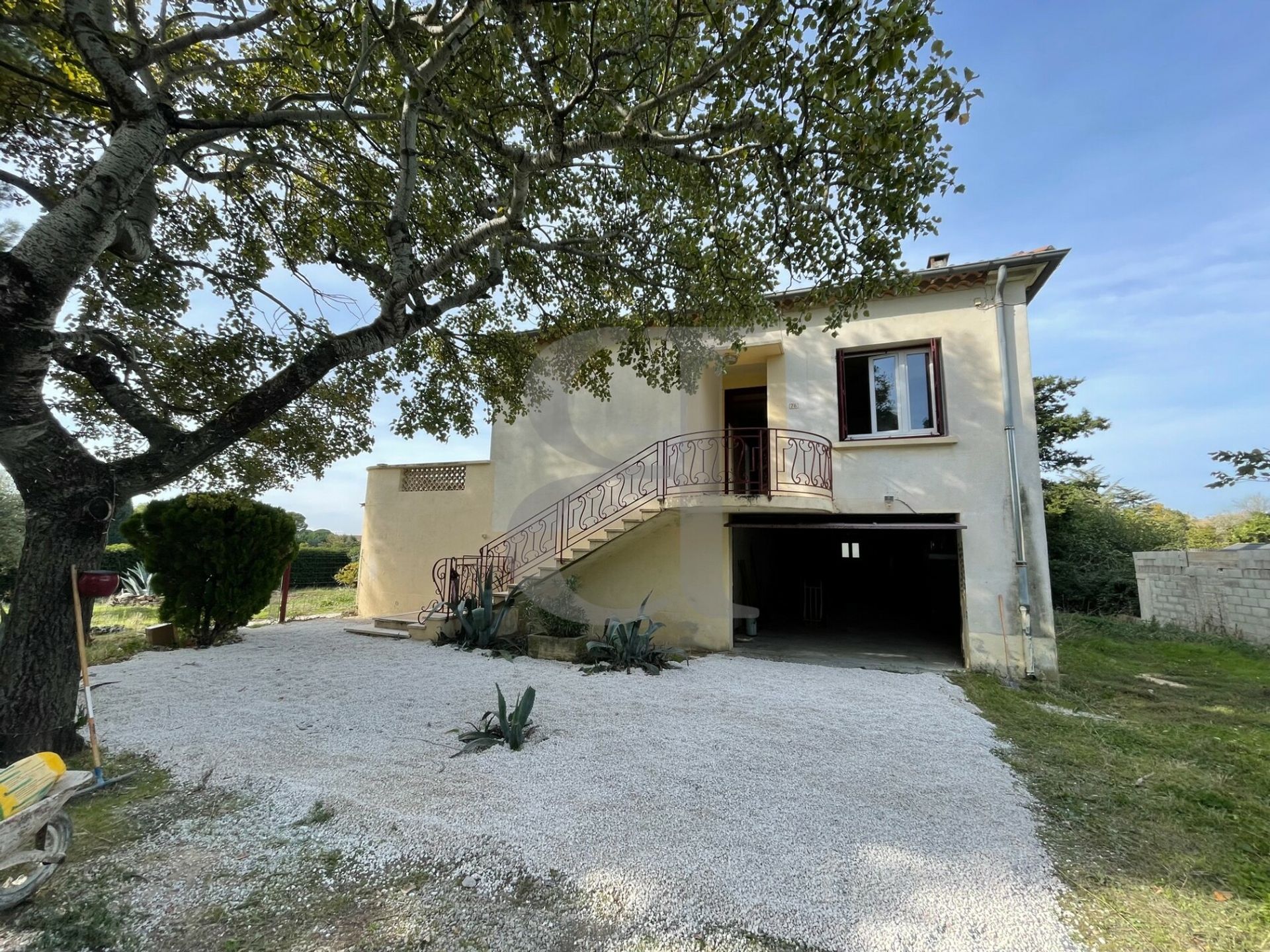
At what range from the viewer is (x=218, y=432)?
13.5 feet

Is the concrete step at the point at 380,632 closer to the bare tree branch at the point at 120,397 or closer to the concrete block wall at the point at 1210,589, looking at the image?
the bare tree branch at the point at 120,397

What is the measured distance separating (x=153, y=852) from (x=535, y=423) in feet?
25.5

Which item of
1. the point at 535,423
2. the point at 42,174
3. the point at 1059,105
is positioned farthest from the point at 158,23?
the point at 1059,105

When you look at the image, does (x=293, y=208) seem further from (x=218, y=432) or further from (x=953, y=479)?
(x=953, y=479)

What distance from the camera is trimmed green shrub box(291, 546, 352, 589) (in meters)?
20.9

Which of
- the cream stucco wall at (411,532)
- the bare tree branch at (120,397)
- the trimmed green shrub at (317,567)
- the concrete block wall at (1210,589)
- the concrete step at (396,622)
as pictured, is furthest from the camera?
the trimmed green shrub at (317,567)

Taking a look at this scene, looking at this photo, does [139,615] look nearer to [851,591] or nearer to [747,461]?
[747,461]

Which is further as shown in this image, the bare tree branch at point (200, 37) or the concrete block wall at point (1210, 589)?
the concrete block wall at point (1210, 589)

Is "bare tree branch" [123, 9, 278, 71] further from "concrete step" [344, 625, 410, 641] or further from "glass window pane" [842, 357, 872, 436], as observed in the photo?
"glass window pane" [842, 357, 872, 436]

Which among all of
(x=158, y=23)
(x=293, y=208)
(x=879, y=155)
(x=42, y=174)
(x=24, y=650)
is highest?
(x=158, y=23)

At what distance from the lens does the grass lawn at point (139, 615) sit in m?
6.89

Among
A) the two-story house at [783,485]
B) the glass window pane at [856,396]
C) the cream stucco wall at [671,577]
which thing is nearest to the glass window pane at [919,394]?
the two-story house at [783,485]

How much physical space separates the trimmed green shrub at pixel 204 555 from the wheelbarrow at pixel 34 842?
17.7 ft

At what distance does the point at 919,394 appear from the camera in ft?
25.8
